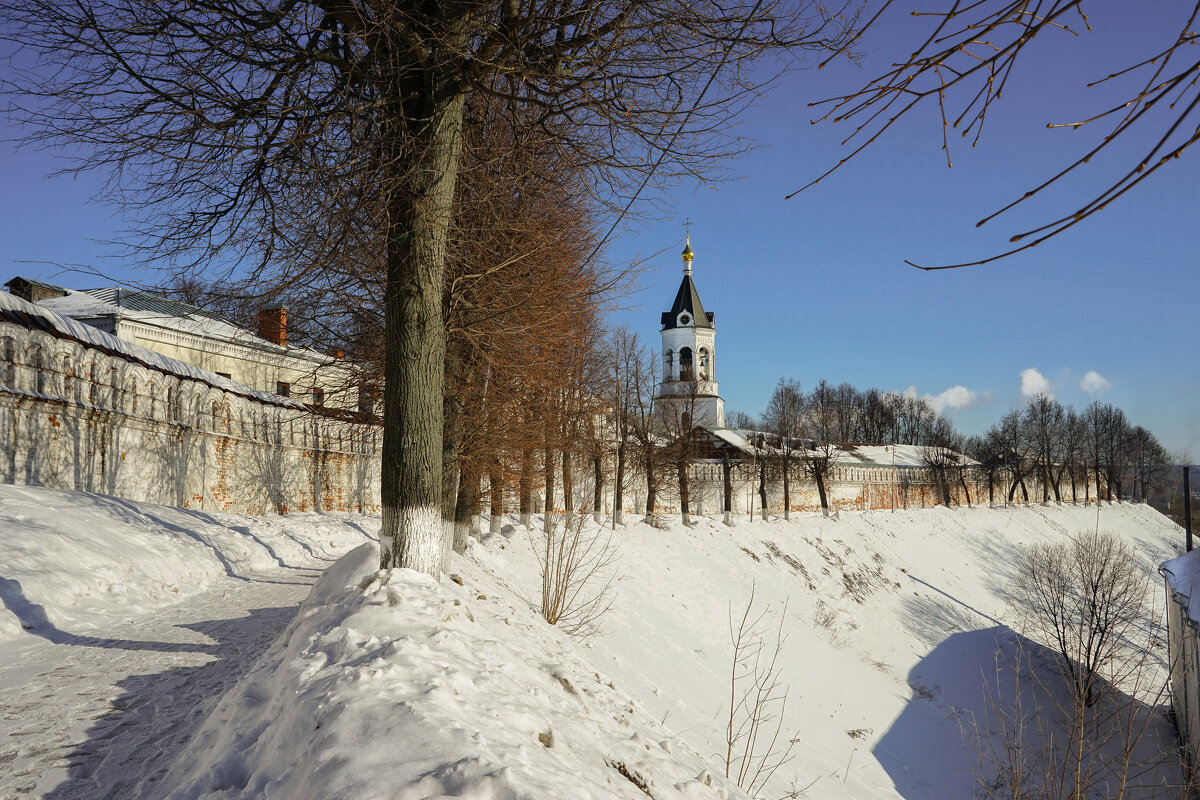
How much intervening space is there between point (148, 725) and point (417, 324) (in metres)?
3.32

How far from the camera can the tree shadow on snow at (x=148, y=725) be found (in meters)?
3.77

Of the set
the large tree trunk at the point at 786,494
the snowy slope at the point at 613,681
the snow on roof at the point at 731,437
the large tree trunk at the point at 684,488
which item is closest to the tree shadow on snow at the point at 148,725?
the snowy slope at the point at 613,681

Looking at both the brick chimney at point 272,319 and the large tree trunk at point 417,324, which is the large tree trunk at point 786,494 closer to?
the brick chimney at point 272,319

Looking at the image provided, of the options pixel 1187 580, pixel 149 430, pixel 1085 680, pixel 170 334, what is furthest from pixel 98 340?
pixel 1187 580

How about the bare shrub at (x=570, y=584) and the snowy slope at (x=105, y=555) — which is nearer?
the snowy slope at (x=105, y=555)

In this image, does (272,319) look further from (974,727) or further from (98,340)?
(974,727)

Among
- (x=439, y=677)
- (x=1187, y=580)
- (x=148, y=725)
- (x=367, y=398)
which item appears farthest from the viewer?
(x=1187, y=580)

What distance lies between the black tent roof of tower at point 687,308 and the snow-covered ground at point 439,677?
3560 cm

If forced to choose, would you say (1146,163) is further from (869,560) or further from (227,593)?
(869,560)

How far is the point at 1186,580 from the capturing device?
51.1ft

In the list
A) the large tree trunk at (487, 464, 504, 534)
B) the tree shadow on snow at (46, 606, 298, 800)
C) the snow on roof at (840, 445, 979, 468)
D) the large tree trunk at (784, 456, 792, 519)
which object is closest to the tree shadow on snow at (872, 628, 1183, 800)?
the tree shadow on snow at (46, 606, 298, 800)

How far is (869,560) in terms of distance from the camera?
3372cm

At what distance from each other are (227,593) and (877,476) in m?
48.3

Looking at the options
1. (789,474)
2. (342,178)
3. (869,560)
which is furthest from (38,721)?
(789,474)
